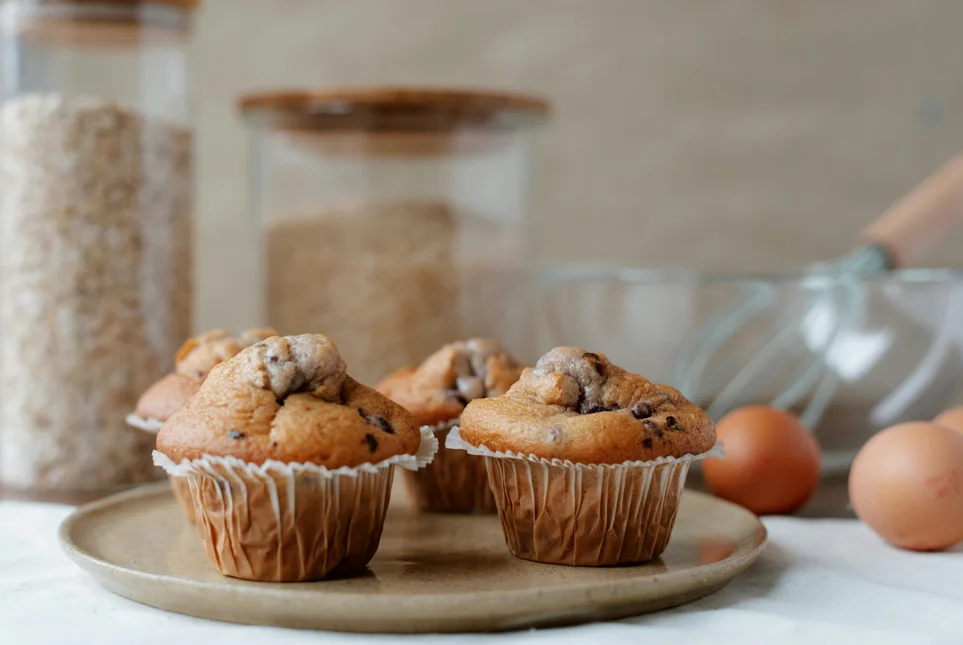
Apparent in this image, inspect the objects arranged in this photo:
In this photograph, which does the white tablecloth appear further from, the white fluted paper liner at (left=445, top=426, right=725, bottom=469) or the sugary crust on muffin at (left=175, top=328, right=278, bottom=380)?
the sugary crust on muffin at (left=175, top=328, right=278, bottom=380)

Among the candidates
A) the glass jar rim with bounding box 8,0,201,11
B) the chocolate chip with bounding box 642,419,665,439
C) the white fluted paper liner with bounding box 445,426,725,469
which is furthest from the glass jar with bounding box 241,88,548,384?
the chocolate chip with bounding box 642,419,665,439

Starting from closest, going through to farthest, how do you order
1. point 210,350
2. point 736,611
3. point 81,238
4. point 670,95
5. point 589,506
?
point 736,611
point 589,506
point 210,350
point 81,238
point 670,95

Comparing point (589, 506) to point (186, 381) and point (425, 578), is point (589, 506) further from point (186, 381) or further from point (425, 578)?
point (186, 381)

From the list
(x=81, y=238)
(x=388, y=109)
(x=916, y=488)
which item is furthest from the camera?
(x=388, y=109)

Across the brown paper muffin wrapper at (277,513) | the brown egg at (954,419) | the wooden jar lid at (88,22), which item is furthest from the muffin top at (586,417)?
the wooden jar lid at (88,22)

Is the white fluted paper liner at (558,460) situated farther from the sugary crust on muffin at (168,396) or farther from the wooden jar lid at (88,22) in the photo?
the wooden jar lid at (88,22)

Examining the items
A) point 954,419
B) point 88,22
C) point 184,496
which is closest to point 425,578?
point 184,496
